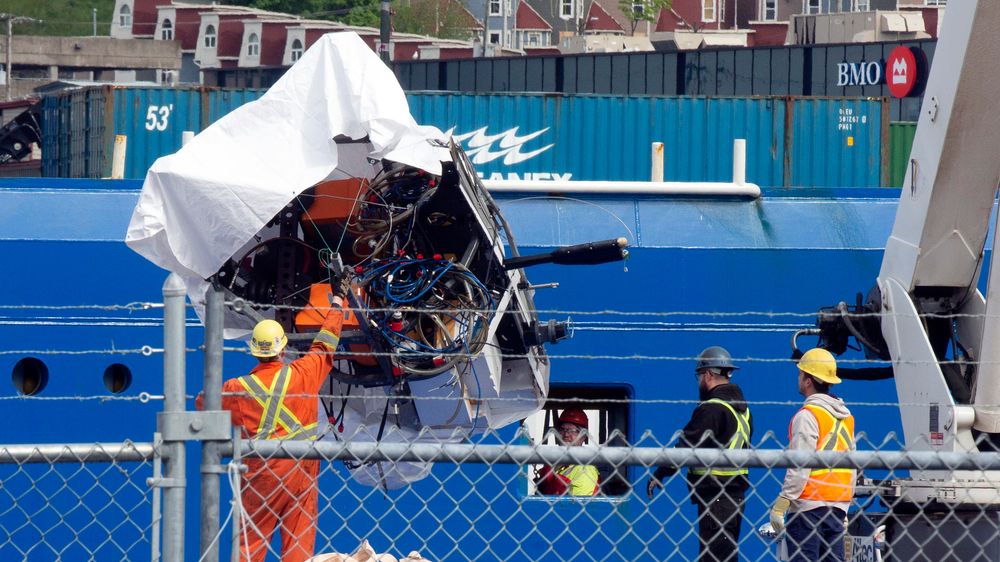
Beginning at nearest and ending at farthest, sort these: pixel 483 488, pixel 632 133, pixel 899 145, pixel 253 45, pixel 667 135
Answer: pixel 483 488 < pixel 632 133 < pixel 667 135 < pixel 899 145 < pixel 253 45

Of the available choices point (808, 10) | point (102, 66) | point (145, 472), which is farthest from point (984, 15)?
point (808, 10)

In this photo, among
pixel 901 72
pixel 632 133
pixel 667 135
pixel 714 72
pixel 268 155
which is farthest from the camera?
pixel 714 72

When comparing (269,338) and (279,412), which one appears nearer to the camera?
(269,338)

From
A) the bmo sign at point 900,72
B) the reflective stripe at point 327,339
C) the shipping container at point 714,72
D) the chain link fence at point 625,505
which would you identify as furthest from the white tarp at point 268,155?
the shipping container at point 714,72

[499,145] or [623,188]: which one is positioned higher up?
[499,145]

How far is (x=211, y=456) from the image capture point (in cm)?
385

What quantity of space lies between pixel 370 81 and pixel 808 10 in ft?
225

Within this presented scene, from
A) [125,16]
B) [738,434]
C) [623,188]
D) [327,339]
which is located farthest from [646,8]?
[327,339]

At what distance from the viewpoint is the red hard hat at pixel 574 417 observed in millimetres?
9180

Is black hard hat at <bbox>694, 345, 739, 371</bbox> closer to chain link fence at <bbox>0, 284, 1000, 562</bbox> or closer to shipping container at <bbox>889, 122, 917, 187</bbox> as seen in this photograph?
chain link fence at <bbox>0, 284, 1000, 562</bbox>

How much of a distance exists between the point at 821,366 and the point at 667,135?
9.50m

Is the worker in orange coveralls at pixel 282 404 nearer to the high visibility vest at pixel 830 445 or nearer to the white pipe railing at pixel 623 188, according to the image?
the high visibility vest at pixel 830 445

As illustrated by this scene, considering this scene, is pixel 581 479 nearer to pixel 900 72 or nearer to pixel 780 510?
pixel 780 510

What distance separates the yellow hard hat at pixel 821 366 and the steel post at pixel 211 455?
4203mm
